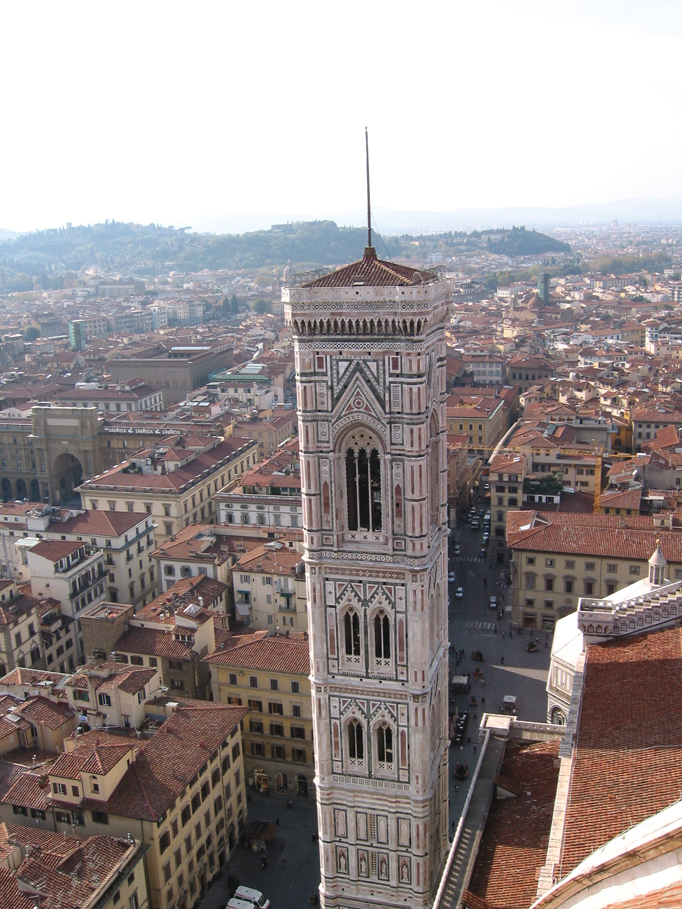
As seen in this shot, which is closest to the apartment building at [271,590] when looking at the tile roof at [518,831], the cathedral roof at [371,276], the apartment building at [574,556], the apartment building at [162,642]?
the apartment building at [162,642]

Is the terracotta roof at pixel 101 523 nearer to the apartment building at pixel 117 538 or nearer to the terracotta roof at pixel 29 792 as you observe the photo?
the apartment building at pixel 117 538

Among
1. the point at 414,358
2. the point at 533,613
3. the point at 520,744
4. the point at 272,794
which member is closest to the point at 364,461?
the point at 414,358

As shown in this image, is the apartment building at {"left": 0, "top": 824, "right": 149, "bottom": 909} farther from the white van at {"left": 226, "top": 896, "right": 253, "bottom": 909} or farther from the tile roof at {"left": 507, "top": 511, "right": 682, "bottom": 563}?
the tile roof at {"left": 507, "top": 511, "right": 682, "bottom": 563}

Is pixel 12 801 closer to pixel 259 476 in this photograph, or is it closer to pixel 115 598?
pixel 115 598

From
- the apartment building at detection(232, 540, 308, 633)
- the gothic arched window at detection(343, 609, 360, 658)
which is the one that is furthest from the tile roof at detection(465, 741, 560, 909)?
the apartment building at detection(232, 540, 308, 633)

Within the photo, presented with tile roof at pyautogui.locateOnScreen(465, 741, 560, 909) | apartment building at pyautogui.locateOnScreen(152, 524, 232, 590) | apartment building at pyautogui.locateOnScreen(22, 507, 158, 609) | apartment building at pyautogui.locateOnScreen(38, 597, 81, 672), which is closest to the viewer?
tile roof at pyautogui.locateOnScreen(465, 741, 560, 909)
